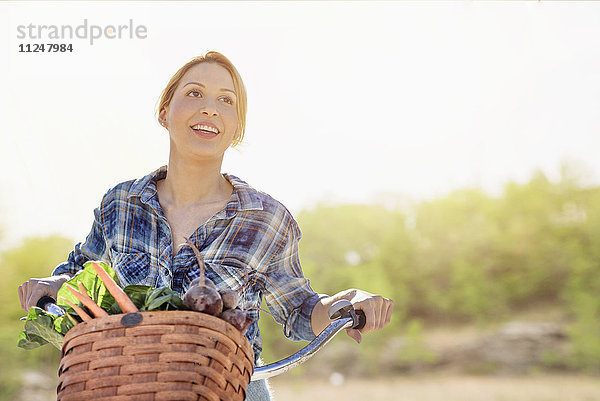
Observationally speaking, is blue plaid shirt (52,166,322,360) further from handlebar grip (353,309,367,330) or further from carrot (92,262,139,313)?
carrot (92,262,139,313)

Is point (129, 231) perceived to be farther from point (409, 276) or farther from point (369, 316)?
point (409, 276)

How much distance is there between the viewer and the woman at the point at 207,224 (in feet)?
4.46

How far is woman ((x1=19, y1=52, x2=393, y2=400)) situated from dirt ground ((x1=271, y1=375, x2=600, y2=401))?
8220 mm

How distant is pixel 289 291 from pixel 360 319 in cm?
29

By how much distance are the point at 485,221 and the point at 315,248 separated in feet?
8.90

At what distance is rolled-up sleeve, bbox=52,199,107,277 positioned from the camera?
144cm

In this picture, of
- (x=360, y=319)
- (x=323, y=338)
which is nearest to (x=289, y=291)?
(x=360, y=319)

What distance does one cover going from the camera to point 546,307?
33.1 ft

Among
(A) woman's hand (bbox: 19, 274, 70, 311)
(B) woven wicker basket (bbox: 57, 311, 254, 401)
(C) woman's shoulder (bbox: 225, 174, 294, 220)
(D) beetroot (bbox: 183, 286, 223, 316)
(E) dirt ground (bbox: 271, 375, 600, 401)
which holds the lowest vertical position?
(B) woven wicker basket (bbox: 57, 311, 254, 401)

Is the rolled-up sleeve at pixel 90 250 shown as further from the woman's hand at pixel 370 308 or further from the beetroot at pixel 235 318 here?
the beetroot at pixel 235 318

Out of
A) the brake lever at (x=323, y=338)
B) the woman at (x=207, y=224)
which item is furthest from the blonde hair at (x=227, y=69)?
the brake lever at (x=323, y=338)

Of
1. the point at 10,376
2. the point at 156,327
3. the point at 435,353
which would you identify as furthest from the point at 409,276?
the point at 156,327

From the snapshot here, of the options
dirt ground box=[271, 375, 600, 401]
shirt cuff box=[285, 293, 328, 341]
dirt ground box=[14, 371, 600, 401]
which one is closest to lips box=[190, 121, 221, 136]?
shirt cuff box=[285, 293, 328, 341]

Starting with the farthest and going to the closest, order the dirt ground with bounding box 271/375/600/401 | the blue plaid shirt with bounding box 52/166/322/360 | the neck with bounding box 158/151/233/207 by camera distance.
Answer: the dirt ground with bounding box 271/375/600/401, the neck with bounding box 158/151/233/207, the blue plaid shirt with bounding box 52/166/322/360
